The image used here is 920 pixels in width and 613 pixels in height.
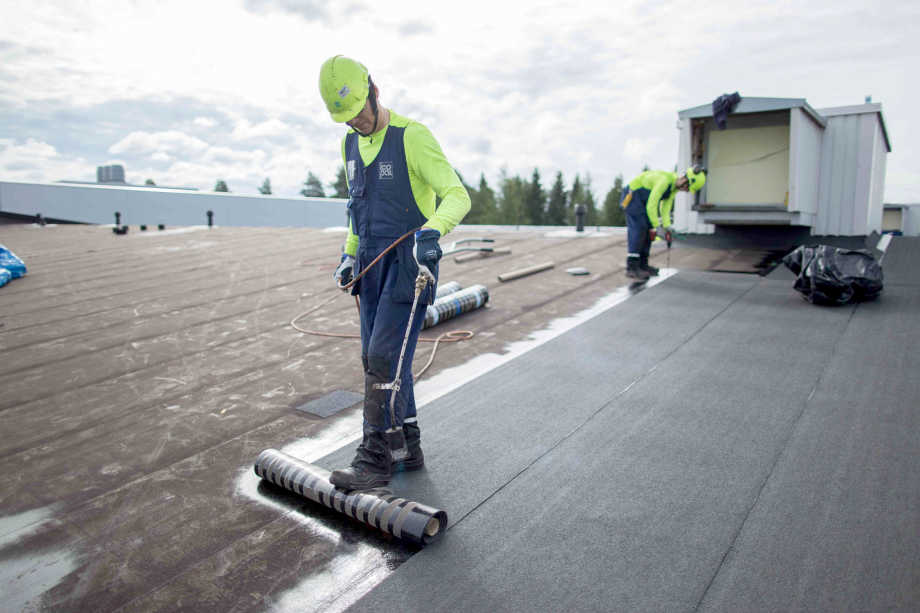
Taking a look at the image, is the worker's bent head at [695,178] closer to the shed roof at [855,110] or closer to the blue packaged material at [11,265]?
the shed roof at [855,110]

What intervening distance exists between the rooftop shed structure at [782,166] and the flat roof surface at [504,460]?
145 inches

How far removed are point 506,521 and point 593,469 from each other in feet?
2.24

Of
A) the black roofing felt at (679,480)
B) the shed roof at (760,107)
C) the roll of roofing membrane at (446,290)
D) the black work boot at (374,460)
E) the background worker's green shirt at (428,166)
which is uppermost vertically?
the shed roof at (760,107)

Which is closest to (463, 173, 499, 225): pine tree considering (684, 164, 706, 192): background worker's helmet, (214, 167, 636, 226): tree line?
(214, 167, 636, 226): tree line

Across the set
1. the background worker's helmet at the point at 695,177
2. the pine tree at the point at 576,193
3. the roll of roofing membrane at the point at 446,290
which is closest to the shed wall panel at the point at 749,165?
the background worker's helmet at the point at 695,177

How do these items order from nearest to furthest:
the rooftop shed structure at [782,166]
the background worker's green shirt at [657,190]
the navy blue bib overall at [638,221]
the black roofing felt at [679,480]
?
the black roofing felt at [679,480]
the background worker's green shirt at [657,190]
the navy blue bib overall at [638,221]
the rooftop shed structure at [782,166]

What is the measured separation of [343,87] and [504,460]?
2063 mm

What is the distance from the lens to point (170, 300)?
25.1 ft

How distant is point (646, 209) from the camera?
27.2 feet

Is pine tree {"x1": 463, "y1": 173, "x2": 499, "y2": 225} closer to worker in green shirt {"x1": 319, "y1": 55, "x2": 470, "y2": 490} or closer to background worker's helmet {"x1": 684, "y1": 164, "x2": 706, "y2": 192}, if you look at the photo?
background worker's helmet {"x1": 684, "y1": 164, "x2": 706, "y2": 192}

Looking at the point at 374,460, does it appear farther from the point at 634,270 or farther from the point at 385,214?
the point at 634,270

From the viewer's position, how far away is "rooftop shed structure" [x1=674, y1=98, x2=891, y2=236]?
9.81m

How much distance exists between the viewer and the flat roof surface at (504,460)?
228 cm

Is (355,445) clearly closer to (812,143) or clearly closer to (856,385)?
(856,385)
